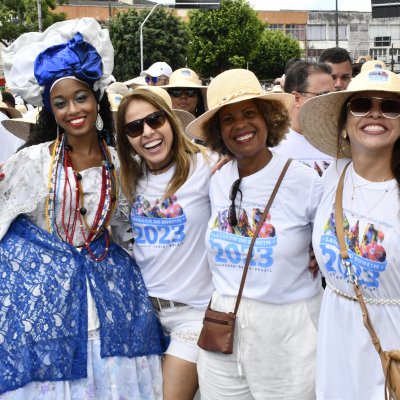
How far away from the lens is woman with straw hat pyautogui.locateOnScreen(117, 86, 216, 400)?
10.8 ft

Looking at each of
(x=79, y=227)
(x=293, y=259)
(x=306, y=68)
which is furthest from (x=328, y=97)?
(x=306, y=68)

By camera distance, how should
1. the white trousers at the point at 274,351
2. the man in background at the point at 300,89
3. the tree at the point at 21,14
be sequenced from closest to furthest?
the white trousers at the point at 274,351
the man in background at the point at 300,89
the tree at the point at 21,14

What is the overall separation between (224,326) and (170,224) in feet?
2.04

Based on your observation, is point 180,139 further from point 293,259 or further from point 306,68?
point 306,68

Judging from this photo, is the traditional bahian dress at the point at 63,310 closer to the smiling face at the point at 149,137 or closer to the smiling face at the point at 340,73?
the smiling face at the point at 149,137

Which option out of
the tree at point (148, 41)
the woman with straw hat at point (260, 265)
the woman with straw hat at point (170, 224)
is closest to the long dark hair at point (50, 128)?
the woman with straw hat at point (170, 224)

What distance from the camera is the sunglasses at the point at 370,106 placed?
2537mm

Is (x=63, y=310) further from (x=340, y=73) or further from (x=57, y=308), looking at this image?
(x=340, y=73)

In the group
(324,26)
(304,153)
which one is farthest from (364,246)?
(324,26)

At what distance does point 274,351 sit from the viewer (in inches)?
114

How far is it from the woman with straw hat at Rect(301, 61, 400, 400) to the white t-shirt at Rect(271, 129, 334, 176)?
5.42 ft

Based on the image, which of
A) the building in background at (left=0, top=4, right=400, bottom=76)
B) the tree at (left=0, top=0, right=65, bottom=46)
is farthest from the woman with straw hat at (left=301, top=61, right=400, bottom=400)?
the building in background at (left=0, top=4, right=400, bottom=76)

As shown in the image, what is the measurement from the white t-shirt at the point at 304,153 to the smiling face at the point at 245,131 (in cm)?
122

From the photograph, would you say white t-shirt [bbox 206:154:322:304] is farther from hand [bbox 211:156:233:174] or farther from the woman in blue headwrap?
the woman in blue headwrap
